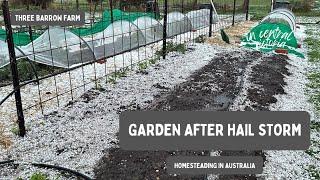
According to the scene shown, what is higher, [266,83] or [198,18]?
[198,18]

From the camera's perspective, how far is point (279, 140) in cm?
285

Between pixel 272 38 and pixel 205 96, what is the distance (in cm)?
514

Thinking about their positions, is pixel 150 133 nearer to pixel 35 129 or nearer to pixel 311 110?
pixel 35 129

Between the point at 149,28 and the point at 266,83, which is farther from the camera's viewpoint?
the point at 149,28

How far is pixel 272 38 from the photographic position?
12141 millimetres

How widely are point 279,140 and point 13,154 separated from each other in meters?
4.07

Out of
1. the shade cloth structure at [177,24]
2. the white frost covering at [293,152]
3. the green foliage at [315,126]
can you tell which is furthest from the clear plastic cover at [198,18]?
the green foliage at [315,126]

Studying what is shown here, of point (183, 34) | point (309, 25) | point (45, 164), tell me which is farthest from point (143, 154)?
point (309, 25)

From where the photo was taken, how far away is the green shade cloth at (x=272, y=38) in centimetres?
1186

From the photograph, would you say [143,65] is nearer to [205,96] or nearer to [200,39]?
[205,96]

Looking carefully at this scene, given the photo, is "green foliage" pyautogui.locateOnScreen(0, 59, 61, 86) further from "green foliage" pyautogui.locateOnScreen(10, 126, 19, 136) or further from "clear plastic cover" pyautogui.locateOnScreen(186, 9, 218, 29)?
"clear plastic cover" pyautogui.locateOnScreen(186, 9, 218, 29)

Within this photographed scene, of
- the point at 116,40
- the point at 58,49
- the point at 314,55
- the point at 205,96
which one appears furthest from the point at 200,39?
the point at 205,96

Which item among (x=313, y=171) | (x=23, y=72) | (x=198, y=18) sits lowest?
(x=313, y=171)

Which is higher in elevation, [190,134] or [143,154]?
[190,134]
